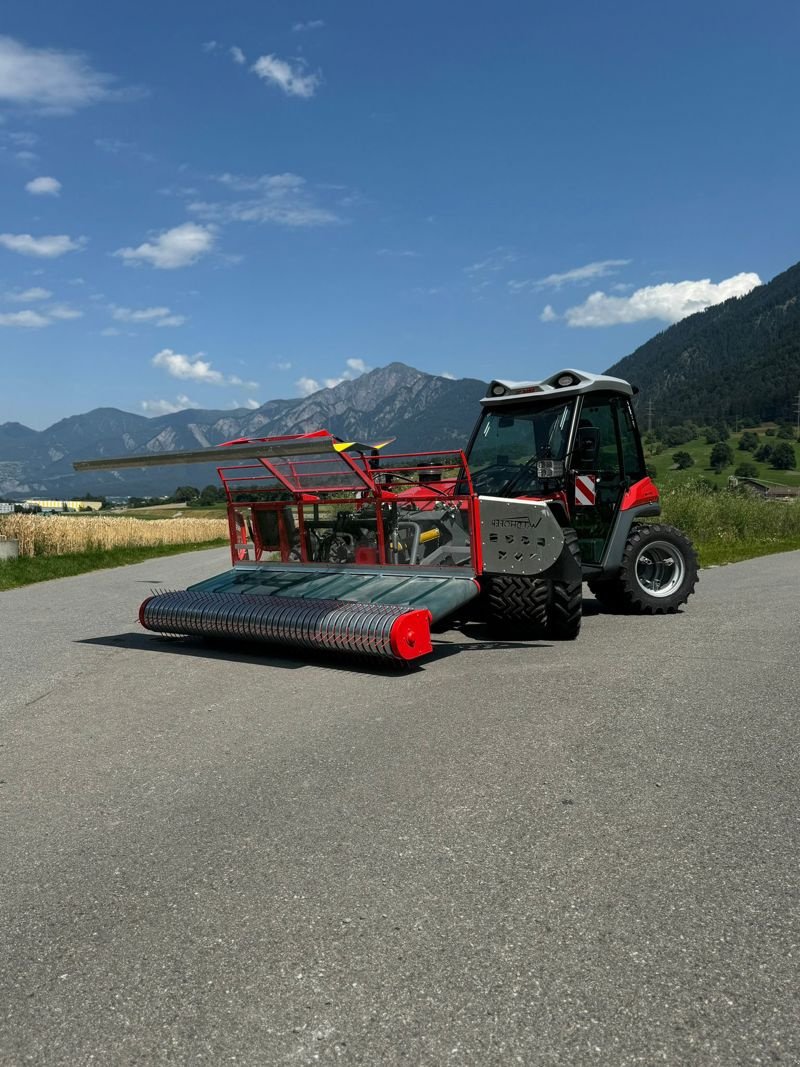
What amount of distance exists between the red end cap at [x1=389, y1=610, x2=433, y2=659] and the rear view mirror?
3.33 meters

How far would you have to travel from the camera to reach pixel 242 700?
6.33 metres

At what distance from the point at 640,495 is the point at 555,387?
177 centimetres

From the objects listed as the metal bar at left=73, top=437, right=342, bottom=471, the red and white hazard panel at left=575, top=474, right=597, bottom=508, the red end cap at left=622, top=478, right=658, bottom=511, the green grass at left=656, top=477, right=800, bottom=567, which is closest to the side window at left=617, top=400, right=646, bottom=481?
the red end cap at left=622, top=478, right=658, bottom=511

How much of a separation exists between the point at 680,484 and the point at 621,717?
71.8 ft

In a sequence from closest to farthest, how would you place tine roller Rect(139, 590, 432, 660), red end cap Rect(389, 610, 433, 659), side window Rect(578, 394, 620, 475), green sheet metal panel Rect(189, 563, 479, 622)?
red end cap Rect(389, 610, 433, 659)
tine roller Rect(139, 590, 432, 660)
green sheet metal panel Rect(189, 563, 479, 622)
side window Rect(578, 394, 620, 475)

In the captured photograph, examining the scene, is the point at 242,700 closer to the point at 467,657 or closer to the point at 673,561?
the point at 467,657

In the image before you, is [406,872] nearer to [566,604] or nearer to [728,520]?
[566,604]

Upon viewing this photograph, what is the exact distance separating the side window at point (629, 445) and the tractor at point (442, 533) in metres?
0.02

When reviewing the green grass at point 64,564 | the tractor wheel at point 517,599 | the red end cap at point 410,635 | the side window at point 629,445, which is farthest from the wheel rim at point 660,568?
the green grass at point 64,564

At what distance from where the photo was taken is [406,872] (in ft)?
11.1

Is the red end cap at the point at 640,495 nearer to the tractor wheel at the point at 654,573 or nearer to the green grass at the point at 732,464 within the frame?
the tractor wheel at the point at 654,573

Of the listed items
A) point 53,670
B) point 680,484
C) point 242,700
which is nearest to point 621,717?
point 242,700

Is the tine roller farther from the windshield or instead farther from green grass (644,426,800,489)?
green grass (644,426,800,489)

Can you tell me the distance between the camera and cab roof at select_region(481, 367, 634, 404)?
376 inches
